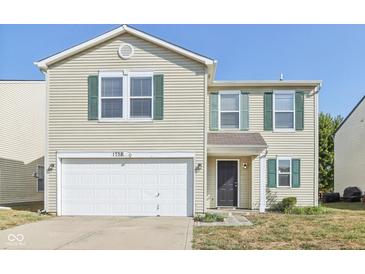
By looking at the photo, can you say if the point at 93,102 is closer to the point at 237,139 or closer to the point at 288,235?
the point at 237,139

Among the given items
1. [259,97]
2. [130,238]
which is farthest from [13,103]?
[130,238]

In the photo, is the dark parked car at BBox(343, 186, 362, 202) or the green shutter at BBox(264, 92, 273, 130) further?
the dark parked car at BBox(343, 186, 362, 202)

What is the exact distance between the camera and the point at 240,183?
49.6 feet

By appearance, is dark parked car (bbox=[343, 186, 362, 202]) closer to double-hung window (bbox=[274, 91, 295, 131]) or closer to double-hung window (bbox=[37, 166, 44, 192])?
double-hung window (bbox=[274, 91, 295, 131])

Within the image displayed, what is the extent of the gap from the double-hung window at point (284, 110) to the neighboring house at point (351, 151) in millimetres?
8224

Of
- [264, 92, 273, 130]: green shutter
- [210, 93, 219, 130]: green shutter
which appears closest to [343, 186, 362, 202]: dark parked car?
[264, 92, 273, 130]: green shutter

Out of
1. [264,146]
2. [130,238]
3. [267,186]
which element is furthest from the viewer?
[267,186]

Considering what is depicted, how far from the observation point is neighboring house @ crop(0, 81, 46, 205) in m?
18.6

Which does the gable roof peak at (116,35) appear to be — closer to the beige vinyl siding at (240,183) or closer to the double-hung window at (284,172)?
the beige vinyl siding at (240,183)

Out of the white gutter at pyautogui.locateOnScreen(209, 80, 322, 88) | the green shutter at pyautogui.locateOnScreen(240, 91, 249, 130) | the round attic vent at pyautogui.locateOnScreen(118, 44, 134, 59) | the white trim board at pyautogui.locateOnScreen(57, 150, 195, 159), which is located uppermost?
the round attic vent at pyautogui.locateOnScreen(118, 44, 134, 59)

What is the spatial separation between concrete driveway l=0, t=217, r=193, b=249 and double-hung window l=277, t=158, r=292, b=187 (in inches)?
192

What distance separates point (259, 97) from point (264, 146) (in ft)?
8.13
